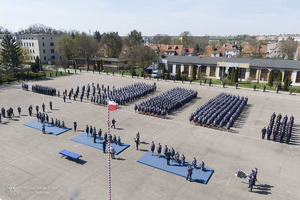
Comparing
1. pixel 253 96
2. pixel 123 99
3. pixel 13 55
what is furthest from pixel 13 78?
pixel 253 96

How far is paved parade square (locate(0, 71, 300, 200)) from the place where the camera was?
40.7 feet

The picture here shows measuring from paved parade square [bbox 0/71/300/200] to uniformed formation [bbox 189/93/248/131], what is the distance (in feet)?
2.70

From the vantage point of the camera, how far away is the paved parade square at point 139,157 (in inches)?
488

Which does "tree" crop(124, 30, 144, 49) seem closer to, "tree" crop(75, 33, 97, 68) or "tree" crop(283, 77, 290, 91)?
"tree" crop(75, 33, 97, 68)

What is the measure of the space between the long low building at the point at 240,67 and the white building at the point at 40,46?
43.0m

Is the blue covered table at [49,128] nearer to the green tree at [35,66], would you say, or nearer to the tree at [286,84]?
the green tree at [35,66]

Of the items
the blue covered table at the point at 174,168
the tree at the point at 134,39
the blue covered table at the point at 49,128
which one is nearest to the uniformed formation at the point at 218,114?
the blue covered table at the point at 174,168

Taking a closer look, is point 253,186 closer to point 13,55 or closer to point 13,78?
point 13,78

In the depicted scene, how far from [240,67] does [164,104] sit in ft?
91.4

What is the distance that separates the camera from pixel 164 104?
2648 cm

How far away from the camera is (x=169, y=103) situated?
27094 mm

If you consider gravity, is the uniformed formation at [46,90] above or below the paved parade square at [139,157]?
above

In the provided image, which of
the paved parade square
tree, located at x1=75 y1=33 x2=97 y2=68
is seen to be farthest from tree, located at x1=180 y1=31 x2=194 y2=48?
the paved parade square

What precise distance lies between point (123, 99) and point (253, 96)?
2162cm
